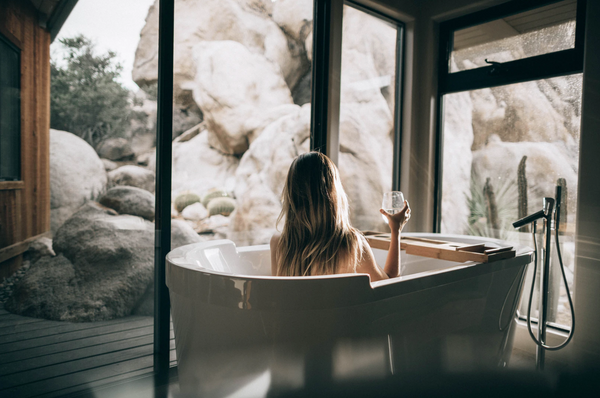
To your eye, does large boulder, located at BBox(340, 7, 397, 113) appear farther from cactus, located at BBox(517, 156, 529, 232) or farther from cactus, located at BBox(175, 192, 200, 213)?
cactus, located at BBox(175, 192, 200, 213)

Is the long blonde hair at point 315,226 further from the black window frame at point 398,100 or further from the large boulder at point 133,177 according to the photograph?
the black window frame at point 398,100

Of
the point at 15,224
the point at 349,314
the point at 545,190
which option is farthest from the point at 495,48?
the point at 15,224

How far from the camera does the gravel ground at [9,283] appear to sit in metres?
1.57

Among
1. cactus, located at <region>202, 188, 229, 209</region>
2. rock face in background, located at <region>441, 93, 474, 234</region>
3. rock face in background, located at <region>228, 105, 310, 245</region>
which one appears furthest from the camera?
rock face in background, located at <region>441, 93, 474, 234</region>

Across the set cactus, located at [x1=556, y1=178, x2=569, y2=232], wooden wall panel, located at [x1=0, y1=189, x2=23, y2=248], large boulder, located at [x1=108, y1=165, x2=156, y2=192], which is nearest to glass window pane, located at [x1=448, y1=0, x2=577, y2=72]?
cactus, located at [x1=556, y1=178, x2=569, y2=232]

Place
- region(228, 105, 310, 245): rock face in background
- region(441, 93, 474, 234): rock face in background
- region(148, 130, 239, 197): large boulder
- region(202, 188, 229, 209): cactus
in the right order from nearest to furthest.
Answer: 1. region(148, 130, 239, 197): large boulder
2. region(202, 188, 229, 209): cactus
3. region(228, 105, 310, 245): rock face in background
4. region(441, 93, 474, 234): rock face in background

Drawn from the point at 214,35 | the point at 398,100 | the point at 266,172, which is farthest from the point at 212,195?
the point at 398,100

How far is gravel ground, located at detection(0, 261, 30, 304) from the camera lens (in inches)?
61.8

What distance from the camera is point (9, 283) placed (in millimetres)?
1583

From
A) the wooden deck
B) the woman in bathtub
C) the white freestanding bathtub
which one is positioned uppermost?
the woman in bathtub

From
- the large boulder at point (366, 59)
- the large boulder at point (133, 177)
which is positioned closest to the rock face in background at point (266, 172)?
the large boulder at point (366, 59)

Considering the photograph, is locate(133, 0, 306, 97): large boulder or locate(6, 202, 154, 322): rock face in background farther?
locate(133, 0, 306, 97): large boulder

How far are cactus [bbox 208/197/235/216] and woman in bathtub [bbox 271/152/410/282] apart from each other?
93 centimetres

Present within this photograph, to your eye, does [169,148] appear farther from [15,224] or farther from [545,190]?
[545,190]
